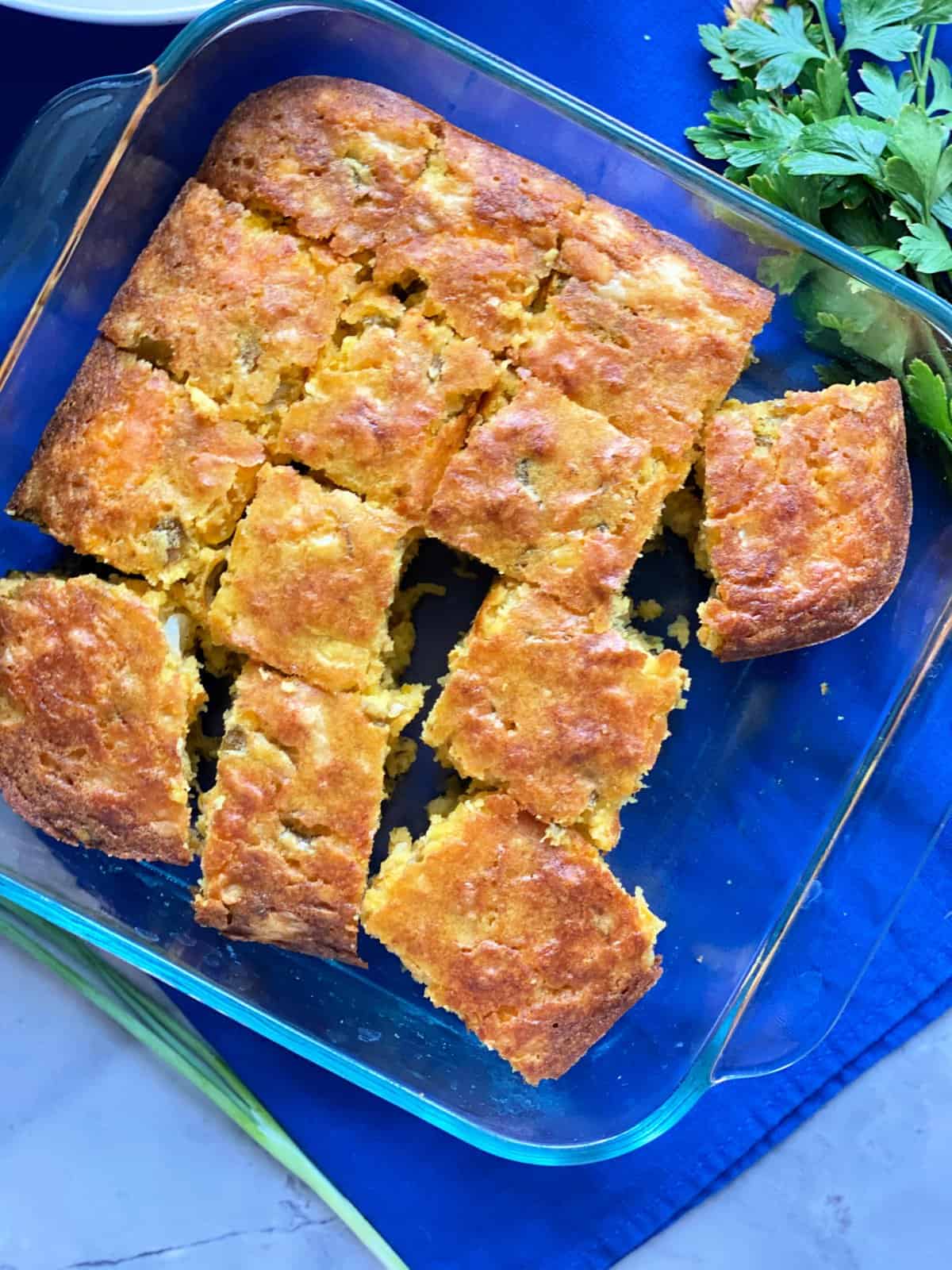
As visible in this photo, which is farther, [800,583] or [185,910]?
[185,910]

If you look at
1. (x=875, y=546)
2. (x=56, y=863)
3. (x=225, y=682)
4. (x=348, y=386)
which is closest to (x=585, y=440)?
(x=348, y=386)

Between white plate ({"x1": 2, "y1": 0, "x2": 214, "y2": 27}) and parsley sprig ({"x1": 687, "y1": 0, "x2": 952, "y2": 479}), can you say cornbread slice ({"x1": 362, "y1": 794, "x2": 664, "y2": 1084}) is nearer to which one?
parsley sprig ({"x1": 687, "y1": 0, "x2": 952, "y2": 479})

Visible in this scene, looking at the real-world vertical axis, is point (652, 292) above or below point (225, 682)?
above

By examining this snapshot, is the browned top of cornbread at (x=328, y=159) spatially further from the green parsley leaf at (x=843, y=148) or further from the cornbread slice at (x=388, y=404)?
the green parsley leaf at (x=843, y=148)

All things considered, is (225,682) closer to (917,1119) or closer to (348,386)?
(348,386)

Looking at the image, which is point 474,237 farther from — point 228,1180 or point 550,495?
point 228,1180

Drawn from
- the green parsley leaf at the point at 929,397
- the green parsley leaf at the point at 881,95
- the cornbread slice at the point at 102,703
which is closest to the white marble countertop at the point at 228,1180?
the cornbread slice at the point at 102,703
